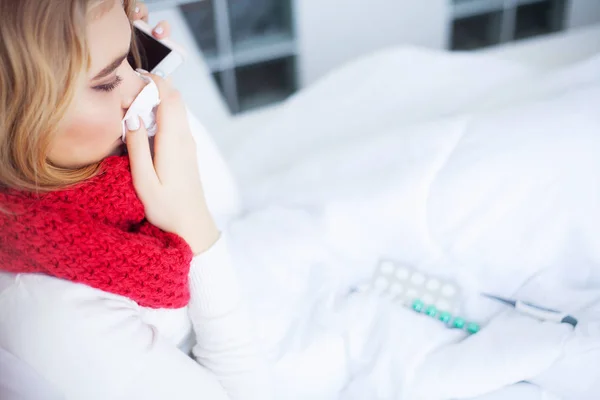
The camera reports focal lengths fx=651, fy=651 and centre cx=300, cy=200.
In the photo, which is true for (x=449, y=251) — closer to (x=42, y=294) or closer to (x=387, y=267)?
(x=387, y=267)

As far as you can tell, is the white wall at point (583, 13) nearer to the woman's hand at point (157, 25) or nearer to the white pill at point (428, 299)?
the white pill at point (428, 299)

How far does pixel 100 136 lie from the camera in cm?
71

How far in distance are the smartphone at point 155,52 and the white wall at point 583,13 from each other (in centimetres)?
164

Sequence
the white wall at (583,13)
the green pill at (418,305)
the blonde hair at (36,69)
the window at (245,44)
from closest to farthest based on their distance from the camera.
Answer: the blonde hair at (36,69), the green pill at (418,305), the window at (245,44), the white wall at (583,13)

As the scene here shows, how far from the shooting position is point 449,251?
3.31ft

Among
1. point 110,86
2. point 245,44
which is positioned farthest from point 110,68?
point 245,44

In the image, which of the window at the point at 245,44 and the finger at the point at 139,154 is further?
the window at the point at 245,44

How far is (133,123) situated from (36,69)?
0.49 feet

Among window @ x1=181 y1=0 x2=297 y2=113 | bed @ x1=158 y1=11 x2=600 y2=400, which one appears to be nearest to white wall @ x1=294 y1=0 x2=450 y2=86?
window @ x1=181 y1=0 x2=297 y2=113

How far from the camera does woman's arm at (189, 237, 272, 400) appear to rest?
81 cm

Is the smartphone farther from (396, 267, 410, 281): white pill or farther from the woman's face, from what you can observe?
(396, 267, 410, 281): white pill

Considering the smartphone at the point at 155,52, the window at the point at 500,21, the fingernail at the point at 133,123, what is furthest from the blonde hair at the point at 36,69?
the window at the point at 500,21

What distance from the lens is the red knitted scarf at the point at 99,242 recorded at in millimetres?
688

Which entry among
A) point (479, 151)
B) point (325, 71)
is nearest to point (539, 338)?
point (479, 151)
